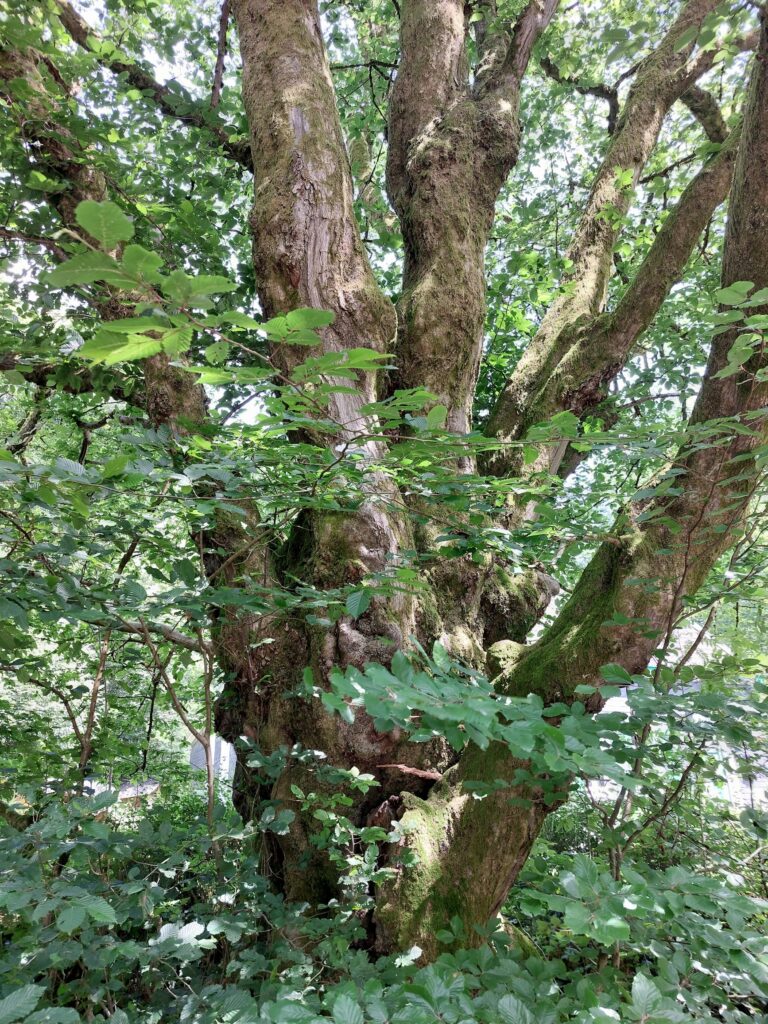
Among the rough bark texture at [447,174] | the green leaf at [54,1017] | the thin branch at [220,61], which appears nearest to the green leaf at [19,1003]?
the green leaf at [54,1017]

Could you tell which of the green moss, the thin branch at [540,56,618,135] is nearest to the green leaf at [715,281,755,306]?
the green moss

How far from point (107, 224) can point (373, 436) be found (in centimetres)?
65

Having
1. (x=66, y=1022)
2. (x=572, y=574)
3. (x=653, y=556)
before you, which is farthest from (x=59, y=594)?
(x=572, y=574)

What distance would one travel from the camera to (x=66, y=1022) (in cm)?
99

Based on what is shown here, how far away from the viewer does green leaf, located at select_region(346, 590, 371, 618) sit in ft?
4.61

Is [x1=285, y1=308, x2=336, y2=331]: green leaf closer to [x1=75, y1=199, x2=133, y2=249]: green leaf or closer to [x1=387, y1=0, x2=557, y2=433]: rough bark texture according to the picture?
[x1=75, y1=199, x2=133, y2=249]: green leaf

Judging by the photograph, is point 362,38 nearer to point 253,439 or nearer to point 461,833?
point 253,439

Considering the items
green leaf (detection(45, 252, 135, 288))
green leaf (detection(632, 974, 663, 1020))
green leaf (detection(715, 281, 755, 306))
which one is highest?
green leaf (detection(715, 281, 755, 306))

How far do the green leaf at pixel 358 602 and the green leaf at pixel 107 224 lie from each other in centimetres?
95

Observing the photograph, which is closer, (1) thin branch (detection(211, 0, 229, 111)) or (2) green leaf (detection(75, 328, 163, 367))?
(2) green leaf (detection(75, 328, 163, 367))

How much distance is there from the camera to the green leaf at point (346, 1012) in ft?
2.82

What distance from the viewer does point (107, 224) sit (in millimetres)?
612

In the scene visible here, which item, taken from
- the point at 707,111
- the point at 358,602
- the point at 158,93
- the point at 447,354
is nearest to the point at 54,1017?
the point at 358,602

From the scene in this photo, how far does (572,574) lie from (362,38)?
548 cm
